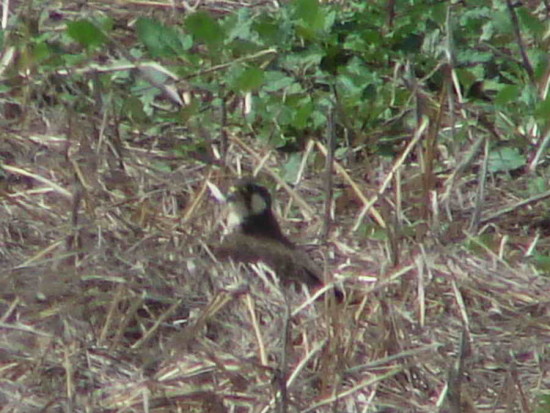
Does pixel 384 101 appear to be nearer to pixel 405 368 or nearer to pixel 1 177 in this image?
pixel 1 177

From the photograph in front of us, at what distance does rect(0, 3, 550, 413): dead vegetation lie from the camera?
544 cm

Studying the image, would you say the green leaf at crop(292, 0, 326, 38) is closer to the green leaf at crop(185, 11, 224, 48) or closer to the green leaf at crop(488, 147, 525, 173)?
the green leaf at crop(185, 11, 224, 48)

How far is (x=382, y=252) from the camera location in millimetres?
6445

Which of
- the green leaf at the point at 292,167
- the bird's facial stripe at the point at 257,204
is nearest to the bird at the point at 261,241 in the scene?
the bird's facial stripe at the point at 257,204

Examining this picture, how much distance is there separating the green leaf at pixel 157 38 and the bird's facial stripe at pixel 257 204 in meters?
1.17

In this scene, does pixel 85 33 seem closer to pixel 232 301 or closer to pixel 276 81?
pixel 276 81

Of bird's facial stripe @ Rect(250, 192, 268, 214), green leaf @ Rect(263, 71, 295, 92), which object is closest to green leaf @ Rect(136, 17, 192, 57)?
green leaf @ Rect(263, 71, 295, 92)

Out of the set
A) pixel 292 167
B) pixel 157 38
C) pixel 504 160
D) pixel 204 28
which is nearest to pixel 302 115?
pixel 292 167

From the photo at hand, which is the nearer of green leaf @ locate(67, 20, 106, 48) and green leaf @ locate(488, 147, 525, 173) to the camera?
green leaf @ locate(67, 20, 106, 48)

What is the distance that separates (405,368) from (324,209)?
4.13 feet

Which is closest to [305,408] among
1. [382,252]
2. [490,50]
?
[382,252]

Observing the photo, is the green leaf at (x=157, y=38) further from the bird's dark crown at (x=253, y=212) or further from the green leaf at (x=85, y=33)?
the bird's dark crown at (x=253, y=212)

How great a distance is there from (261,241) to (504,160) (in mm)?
1453

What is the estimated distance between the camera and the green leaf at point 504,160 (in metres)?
7.32
